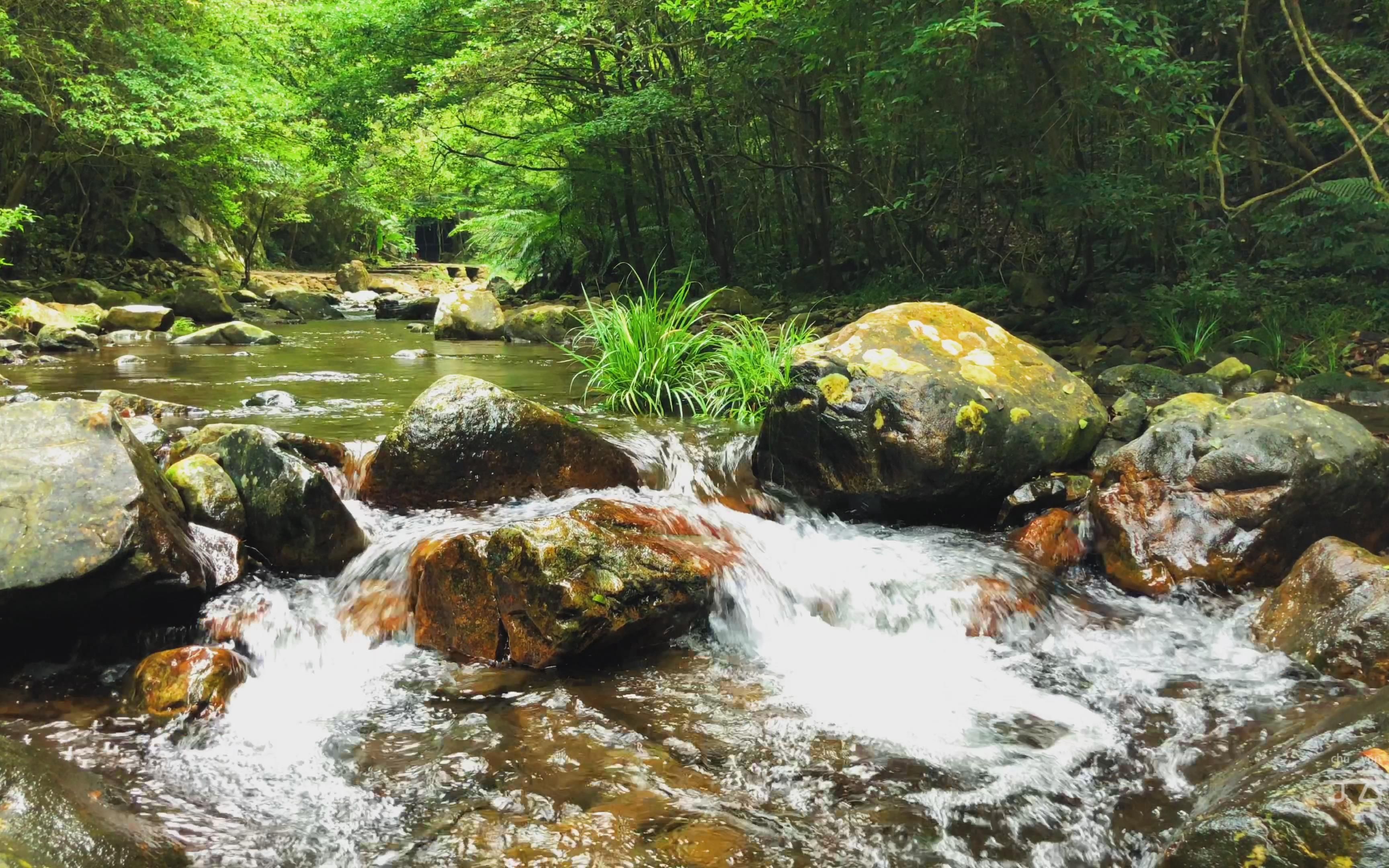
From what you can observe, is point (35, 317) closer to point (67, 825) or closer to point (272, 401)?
point (272, 401)

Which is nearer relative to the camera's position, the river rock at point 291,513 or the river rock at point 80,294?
the river rock at point 291,513

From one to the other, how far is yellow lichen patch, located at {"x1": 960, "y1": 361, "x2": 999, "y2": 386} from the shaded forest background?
292cm

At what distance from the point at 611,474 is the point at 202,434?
2.24 meters

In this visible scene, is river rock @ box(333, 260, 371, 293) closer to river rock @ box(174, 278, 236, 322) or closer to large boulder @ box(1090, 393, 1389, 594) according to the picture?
river rock @ box(174, 278, 236, 322)

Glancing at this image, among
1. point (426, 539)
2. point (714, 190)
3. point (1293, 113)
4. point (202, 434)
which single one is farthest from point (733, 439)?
point (714, 190)

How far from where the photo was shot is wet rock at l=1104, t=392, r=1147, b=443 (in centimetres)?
538

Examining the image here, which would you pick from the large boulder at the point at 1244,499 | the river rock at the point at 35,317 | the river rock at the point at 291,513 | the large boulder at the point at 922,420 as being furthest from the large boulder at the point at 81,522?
the river rock at the point at 35,317

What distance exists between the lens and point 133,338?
11562mm

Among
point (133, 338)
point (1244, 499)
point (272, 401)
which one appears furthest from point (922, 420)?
point (133, 338)

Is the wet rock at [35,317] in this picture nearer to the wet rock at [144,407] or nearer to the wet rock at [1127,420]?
the wet rock at [144,407]

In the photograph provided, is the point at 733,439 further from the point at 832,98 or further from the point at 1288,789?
the point at 832,98

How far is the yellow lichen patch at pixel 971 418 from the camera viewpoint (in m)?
4.71

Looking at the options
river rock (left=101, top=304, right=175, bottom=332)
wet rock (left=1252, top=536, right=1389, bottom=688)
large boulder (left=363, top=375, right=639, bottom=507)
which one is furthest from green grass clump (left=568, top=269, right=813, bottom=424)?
river rock (left=101, top=304, right=175, bottom=332)

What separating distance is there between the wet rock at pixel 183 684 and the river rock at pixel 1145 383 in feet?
22.0
